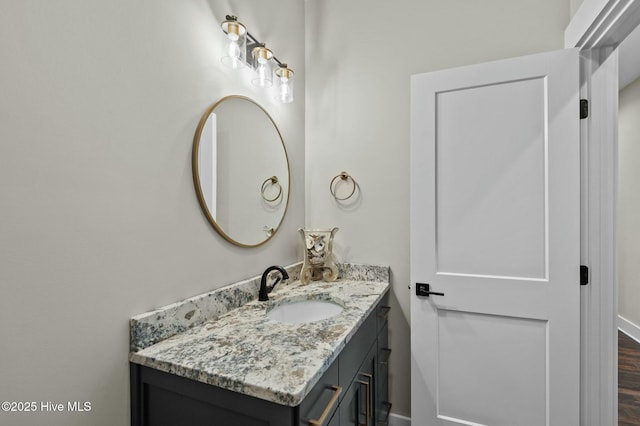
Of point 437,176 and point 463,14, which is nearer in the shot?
point 437,176

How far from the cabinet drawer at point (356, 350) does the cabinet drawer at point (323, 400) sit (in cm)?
6

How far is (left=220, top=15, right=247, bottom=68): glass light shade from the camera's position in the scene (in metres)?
1.24

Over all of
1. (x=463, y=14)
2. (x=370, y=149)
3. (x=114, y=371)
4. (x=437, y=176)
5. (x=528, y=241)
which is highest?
(x=463, y=14)

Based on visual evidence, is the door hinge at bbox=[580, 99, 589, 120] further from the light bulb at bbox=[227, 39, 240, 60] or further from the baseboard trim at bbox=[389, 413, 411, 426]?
the baseboard trim at bbox=[389, 413, 411, 426]

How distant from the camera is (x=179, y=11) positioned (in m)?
1.10

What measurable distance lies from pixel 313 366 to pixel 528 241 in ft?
3.91

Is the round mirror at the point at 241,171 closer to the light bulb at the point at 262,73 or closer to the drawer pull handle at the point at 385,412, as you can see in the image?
the light bulb at the point at 262,73

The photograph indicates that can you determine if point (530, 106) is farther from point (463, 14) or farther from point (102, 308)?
point (102, 308)

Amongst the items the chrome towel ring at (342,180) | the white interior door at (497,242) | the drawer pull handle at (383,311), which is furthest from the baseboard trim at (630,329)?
the chrome towel ring at (342,180)

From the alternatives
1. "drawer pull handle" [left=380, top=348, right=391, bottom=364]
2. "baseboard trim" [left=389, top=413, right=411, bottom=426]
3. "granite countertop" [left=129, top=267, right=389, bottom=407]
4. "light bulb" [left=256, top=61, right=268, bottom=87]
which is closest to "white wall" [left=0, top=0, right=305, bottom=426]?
"granite countertop" [left=129, top=267, right=389, bottom=407]

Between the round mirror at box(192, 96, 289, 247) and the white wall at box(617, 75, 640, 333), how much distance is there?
391 cm

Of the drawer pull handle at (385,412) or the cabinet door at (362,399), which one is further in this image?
the drawer pull handle at (385,412)

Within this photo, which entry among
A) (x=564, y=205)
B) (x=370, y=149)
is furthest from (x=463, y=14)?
(x=564, y=205)

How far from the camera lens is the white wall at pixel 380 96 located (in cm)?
169
